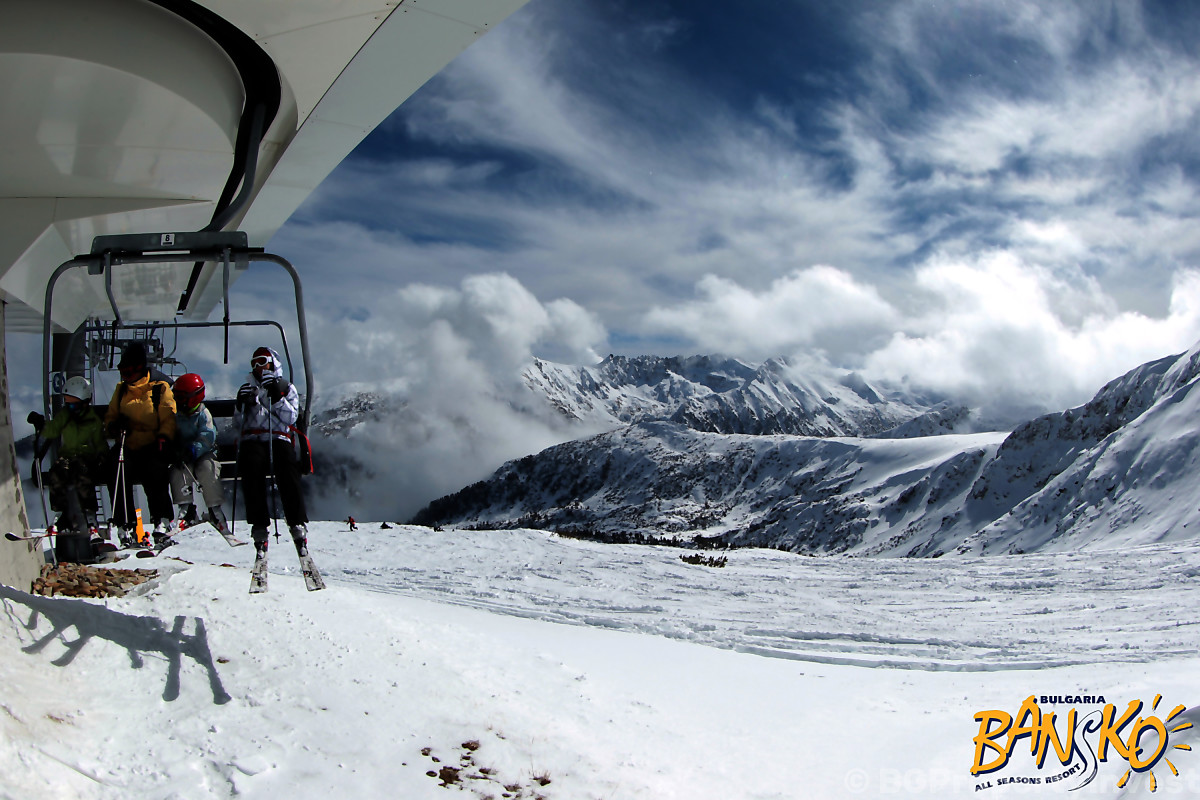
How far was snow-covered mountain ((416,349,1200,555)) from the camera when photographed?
4706 centimetres

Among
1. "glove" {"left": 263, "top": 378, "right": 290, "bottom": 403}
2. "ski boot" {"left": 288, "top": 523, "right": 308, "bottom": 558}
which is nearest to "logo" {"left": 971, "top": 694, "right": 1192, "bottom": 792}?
"ski boot" {"left": 288, "top": 523, "right": 308, "bottom": 558}

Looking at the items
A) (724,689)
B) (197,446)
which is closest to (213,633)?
(197,446)

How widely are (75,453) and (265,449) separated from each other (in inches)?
94.1

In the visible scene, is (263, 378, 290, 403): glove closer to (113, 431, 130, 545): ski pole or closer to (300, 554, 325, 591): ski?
(300, 554, 325, 591): ski

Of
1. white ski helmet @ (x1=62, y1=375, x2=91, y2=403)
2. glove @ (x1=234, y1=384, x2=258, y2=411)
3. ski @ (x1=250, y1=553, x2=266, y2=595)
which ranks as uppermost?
white ski helmet @ (x1=62, y1=375, x2=91, y2=403)

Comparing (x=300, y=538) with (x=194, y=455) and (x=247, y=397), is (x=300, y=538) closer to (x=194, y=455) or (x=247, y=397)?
(x=247, y=397)

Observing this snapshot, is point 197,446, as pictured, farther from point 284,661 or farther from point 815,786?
point 815,786

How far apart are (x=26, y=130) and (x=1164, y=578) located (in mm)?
18985

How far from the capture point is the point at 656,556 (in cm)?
1886

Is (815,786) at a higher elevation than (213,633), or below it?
below

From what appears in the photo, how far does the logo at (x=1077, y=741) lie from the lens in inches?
200

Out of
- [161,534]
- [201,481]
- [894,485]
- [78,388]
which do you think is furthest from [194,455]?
[894,485]

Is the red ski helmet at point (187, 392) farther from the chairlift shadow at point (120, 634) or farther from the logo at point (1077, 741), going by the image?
the logo at point (1077, 741)

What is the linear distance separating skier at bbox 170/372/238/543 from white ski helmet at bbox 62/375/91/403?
2.12ft
